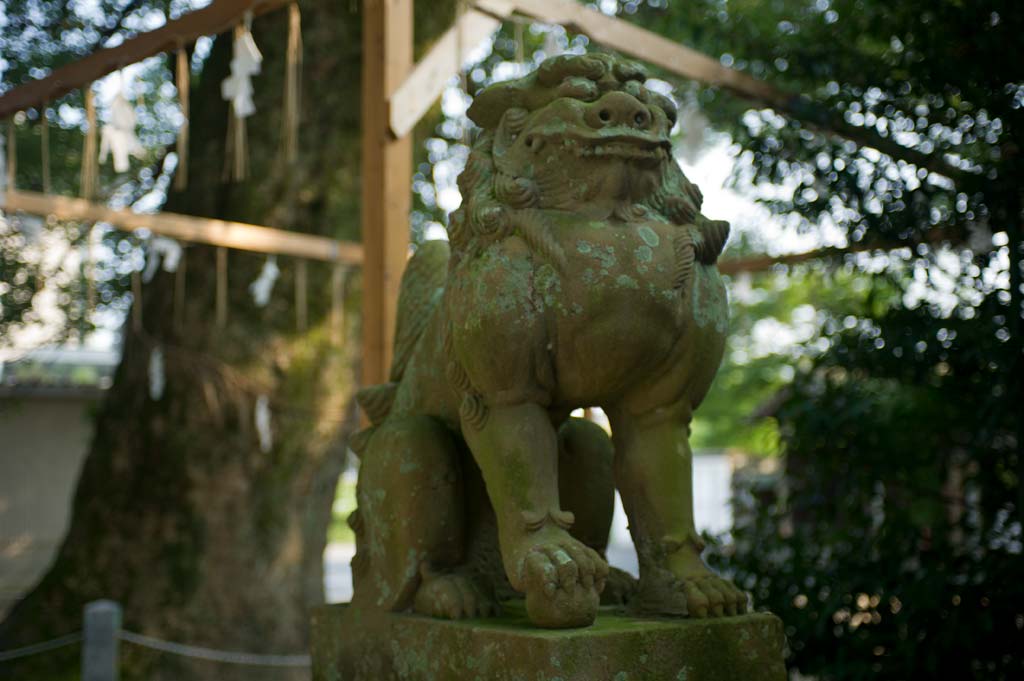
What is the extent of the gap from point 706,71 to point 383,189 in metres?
A: 1.48

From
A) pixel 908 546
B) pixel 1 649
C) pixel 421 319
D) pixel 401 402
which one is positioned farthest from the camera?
pixel 1 649

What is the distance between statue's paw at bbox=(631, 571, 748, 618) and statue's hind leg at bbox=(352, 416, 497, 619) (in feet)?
0.96

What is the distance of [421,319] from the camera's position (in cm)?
242

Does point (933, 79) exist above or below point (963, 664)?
above

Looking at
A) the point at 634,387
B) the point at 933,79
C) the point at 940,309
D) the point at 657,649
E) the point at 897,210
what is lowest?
the point at 657,649

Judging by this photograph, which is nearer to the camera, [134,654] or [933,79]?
[933,79]

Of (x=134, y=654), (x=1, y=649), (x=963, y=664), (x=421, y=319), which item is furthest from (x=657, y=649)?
(x=1, y=649)

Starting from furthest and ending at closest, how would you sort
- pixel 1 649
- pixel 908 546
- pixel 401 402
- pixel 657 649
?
pixel 1 649, pixel 908 546, pixel 401 402, pixel 657 649

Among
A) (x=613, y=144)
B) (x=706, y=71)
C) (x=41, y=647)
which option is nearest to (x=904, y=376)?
(x=706, y=71)

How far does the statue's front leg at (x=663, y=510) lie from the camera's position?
192 cm

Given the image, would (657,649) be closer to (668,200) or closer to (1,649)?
(668,200)

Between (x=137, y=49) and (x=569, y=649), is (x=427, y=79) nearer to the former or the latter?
(x=137, y=49)

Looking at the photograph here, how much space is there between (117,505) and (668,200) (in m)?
4.36

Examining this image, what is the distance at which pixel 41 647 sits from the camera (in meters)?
4.66
